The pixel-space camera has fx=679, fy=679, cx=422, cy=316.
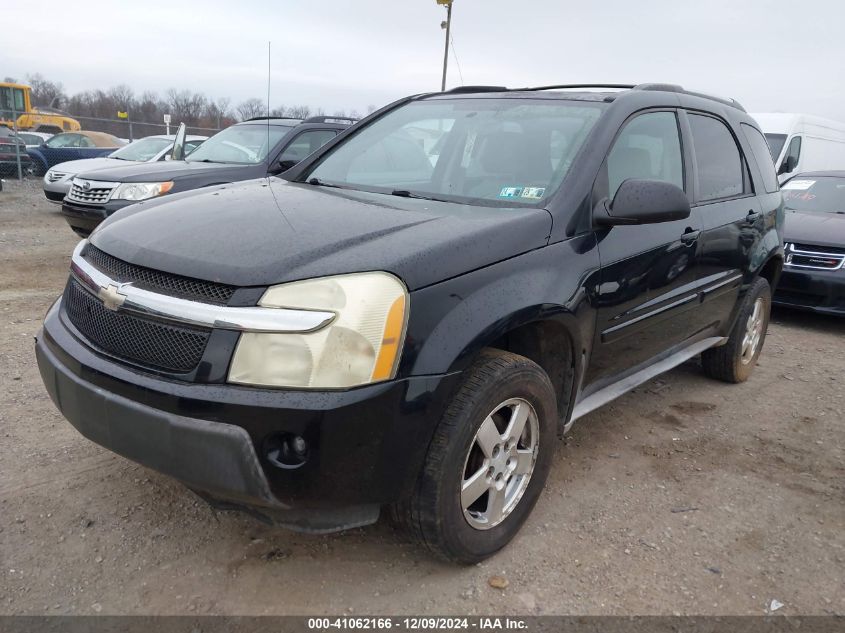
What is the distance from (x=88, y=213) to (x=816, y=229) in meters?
7.31

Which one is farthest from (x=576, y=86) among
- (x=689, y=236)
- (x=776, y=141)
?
(x=776, y=141)

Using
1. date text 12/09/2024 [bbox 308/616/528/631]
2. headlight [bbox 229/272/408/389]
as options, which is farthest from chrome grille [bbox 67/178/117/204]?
date text 12/09/2024 [bbox 308/616/528/631]

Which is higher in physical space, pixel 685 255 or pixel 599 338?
pixel 685 255

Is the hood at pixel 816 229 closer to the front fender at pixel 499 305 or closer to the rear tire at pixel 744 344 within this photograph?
the rear tire at pixel 744 344

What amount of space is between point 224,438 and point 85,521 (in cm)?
112

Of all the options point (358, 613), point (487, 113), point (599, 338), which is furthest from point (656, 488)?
point (487, 113)

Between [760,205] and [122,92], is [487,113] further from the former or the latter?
[122,92]

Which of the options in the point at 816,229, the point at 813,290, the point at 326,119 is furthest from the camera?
the point at 326,119

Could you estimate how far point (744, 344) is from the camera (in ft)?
15.0

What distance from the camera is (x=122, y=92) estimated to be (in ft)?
137

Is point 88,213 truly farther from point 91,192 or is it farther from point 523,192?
point 523,192

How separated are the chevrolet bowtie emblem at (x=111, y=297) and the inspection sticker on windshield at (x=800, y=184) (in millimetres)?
7812

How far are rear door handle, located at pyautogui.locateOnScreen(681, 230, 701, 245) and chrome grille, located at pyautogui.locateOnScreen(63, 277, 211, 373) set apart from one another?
7.86 ft

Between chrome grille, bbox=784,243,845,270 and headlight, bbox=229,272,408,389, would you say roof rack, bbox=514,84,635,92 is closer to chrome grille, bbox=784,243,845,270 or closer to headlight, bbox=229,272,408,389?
headlight, bbox=229,272,408,389
